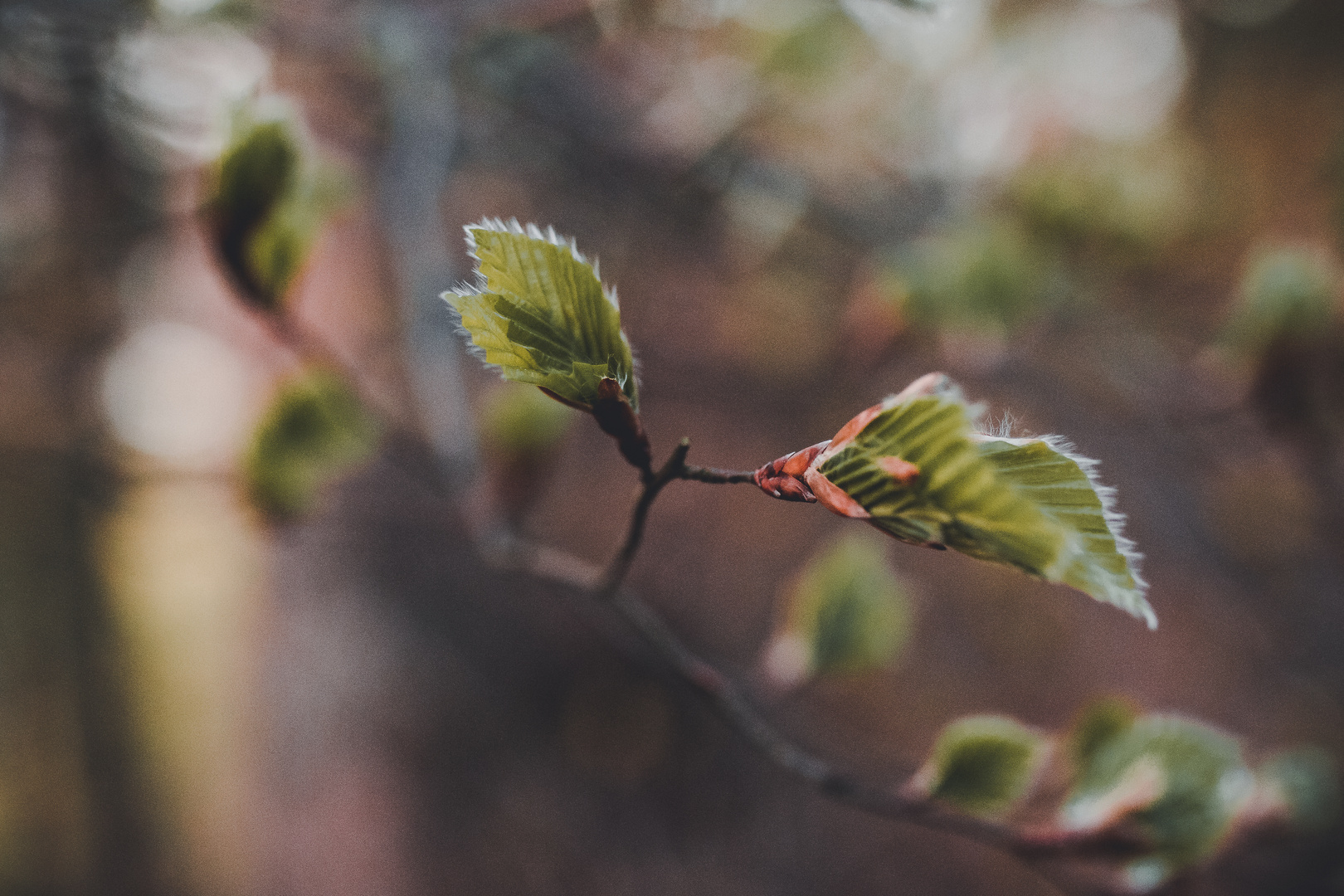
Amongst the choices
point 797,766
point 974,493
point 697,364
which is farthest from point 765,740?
point 697,364

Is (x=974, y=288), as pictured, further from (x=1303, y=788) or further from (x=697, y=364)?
(x=697, y=364)

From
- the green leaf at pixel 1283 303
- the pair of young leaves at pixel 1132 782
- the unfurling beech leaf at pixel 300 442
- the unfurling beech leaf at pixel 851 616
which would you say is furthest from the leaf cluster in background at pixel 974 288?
the unfurling beech leaf at pixel 300 442

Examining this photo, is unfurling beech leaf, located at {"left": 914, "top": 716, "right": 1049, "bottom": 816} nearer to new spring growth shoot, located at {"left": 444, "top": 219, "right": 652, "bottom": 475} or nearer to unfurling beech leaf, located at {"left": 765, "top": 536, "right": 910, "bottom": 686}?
unfurling beech leaf, located at {"left": 765, "top": 536, "right": 910, "bottom": 686}

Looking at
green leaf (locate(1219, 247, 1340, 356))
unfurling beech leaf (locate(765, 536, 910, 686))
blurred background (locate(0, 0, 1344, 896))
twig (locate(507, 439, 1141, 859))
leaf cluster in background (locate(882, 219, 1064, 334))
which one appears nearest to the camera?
twig (locate(507, 439, 1141, 859))

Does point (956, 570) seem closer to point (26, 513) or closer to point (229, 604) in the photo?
point (26, 513)

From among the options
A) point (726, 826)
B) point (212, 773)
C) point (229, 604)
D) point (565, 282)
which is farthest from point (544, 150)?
point (229, 604)

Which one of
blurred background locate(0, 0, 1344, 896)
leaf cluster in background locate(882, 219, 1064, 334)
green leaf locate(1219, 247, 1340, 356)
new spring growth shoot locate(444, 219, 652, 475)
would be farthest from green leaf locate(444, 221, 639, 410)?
green leaf locate(1219, 247, 1340, 356)

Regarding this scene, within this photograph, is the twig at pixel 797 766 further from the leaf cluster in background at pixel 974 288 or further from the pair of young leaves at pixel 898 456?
the leaf cluster in background at pixel 974 288
